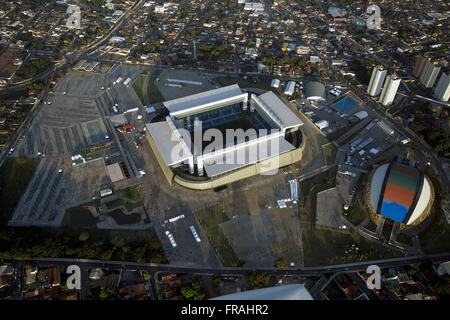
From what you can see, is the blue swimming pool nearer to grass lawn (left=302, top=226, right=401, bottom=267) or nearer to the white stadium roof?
the white stadium roof

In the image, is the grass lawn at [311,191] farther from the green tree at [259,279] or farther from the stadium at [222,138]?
the green tree at [259,279]

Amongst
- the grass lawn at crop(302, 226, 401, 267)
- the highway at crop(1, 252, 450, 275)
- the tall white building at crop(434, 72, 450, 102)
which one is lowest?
the highway at crop(1, 252, 450, 275)

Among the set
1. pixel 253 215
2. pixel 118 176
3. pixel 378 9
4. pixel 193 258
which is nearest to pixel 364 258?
pixel 253 215

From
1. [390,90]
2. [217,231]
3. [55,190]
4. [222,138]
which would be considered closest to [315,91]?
[390,90]

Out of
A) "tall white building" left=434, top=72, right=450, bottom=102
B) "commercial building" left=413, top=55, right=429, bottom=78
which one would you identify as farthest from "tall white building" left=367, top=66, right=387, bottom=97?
"commercial building" left=413, top=55, right=429, bottom=78

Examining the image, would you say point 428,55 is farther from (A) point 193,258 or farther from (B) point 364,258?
(A) point 193,258

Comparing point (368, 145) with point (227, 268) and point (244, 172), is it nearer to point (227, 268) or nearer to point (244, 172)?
point (244, 172)

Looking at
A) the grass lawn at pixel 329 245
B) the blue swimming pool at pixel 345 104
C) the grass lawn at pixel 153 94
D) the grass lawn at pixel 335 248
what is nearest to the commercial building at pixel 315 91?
the blue swimming pool at pixel 345 104
